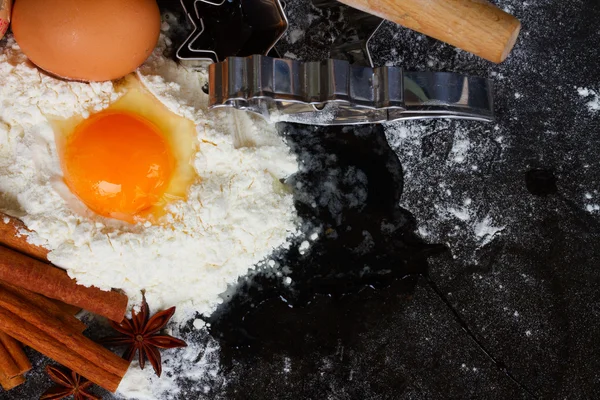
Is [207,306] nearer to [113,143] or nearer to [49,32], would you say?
[113,143]

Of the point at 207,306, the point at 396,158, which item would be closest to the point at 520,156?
the point at 396,158

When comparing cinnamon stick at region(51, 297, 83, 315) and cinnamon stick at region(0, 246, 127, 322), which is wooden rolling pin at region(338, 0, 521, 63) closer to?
cinnamon stick at region(0, 246, 127, 322)

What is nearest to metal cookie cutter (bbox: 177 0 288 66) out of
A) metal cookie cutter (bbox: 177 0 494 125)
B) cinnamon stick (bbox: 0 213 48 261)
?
metal cookie cutter (bbox: 177 0 494 125)

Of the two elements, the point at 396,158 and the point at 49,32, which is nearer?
the point at 49,32

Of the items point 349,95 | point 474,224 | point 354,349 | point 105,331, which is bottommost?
point 105,331

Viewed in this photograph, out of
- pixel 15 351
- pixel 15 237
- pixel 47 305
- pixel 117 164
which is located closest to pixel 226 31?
pixel 117 164

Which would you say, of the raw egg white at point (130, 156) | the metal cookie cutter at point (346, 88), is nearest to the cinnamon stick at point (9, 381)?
the raw egg white at point (130, 156)
